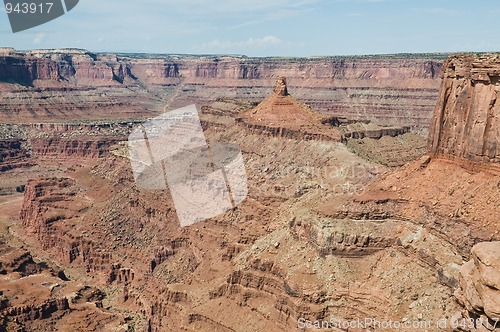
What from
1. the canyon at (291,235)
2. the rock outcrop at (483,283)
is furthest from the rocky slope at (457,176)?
the rock outcrop at (483,283)

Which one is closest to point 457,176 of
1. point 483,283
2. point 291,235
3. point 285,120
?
point 291,235

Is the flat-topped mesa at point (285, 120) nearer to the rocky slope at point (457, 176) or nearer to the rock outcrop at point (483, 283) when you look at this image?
the rocky slope at point (457, 176)

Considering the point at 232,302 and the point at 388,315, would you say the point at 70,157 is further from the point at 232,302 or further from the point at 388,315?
the point at 388,315

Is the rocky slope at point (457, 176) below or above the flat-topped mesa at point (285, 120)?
above

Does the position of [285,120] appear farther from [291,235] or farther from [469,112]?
[469,112]

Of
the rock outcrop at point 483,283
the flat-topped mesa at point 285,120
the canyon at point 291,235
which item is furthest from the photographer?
the flat-topped mesa at point 285,120

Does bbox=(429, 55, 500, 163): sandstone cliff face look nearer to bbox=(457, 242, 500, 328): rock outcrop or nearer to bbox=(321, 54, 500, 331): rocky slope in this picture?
bbox=(321, 54, 500, 331): rocky slope

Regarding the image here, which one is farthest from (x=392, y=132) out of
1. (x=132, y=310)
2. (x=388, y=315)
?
(x=388, y=315)
